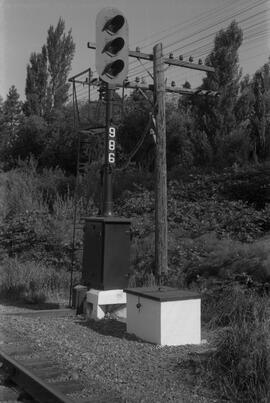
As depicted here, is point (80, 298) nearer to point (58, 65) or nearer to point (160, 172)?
point (160, 172)

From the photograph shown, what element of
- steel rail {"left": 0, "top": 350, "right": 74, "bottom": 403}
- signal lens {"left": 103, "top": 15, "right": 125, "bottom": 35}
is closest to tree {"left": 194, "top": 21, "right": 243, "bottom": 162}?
signal lens {"left": 103, "top": 15, "right": 125, "bottom": 35}

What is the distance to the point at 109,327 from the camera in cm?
839

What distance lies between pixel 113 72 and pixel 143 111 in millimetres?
25584

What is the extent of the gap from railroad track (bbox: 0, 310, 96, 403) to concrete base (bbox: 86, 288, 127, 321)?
187 cm

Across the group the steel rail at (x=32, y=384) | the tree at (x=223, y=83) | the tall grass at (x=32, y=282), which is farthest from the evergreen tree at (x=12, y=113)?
the steel rail at (x=32, y=384)

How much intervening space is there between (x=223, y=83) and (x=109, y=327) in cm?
2053

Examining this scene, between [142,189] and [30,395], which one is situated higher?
[142,189]

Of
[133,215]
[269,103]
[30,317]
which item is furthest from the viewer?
[269,103]

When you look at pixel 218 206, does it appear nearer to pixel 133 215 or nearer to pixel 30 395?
pixel 133 215

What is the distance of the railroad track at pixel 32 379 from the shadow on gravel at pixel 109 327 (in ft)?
4.07

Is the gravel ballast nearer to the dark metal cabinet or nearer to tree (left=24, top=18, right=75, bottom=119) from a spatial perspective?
the dark metal cabinet

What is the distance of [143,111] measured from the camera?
34.1 meters

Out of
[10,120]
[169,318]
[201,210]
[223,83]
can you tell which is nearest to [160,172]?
[201,210]

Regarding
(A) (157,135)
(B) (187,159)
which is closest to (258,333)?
(A) (157,135)
